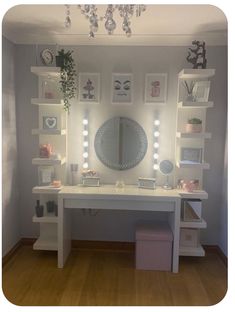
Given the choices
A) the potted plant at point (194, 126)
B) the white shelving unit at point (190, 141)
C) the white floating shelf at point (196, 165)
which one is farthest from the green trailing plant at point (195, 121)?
the white floating shelf at point (196, 165)

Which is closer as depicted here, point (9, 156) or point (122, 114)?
point (9, 156)

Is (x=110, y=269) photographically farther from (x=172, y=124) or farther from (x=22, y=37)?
(x=22, y=37)

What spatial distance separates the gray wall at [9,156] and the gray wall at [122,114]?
10 cm

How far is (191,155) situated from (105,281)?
1.40m

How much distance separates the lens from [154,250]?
111 inches

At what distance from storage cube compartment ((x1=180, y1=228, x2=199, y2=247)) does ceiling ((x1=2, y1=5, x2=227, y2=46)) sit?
1.84 metres

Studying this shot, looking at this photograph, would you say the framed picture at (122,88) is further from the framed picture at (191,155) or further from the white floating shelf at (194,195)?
the white floating shelf at (194,195)

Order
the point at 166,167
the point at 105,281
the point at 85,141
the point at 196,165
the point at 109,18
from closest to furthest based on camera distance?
1. the point at 109,18
2. the point at 105,281
3. the point at 196,165
4. the point at 166,167
5. the point at 85,141

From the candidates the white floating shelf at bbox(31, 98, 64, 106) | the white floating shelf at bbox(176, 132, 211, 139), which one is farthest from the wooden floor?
the white floating shelf at bbox(31, 98, 64, 106)

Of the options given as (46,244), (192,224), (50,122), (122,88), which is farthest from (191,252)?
(50,122)

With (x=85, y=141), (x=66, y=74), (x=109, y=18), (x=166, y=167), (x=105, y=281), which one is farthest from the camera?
(x=85, y=141)

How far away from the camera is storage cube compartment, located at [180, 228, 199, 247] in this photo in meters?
3.01

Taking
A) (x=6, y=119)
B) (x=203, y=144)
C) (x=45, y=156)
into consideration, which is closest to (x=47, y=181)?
(x=45, y=156)

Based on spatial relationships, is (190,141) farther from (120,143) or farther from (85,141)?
(85,141)
